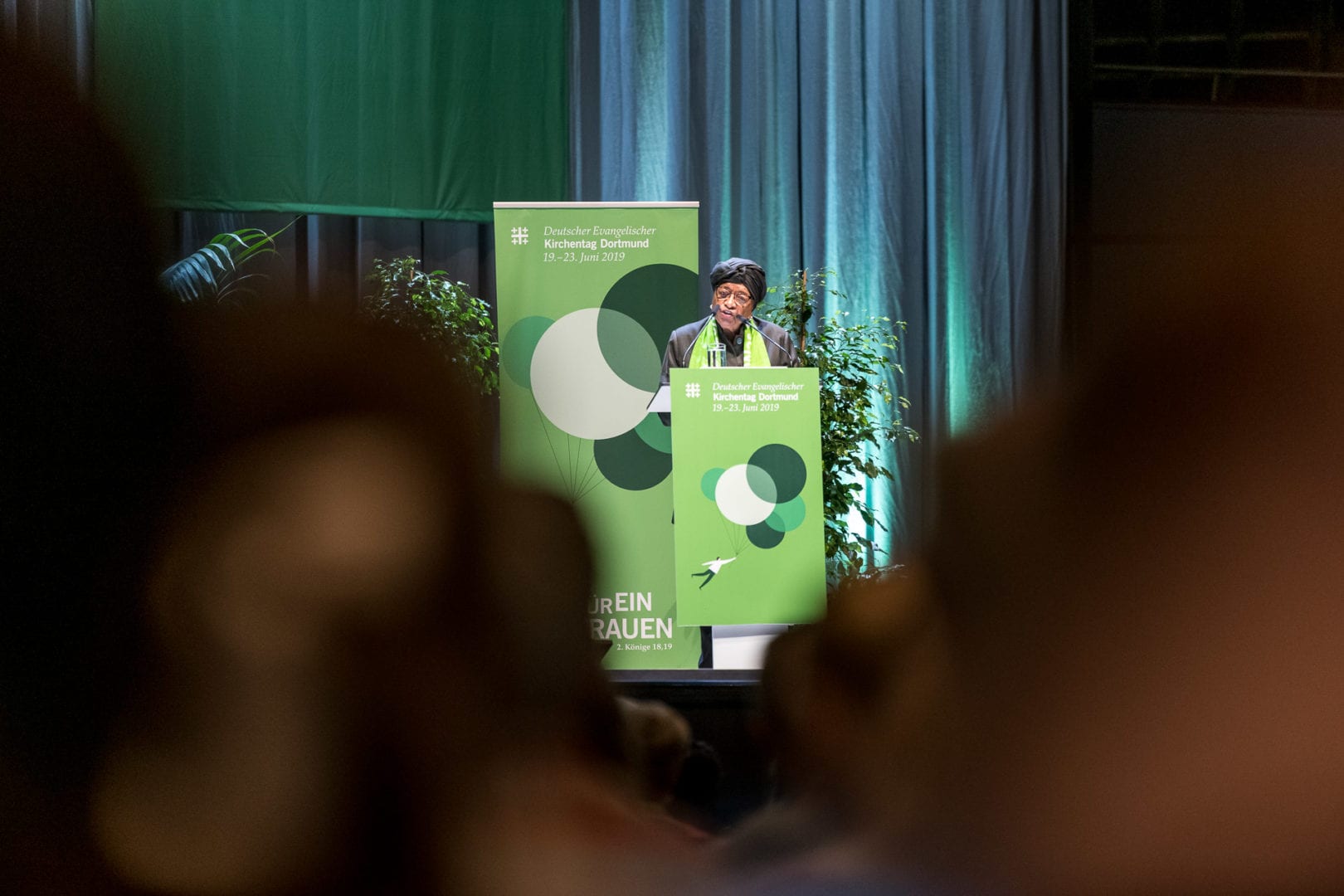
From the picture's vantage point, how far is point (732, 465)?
228 centimetres

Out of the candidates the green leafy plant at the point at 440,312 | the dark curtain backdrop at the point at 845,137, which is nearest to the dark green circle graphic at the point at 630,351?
the green leafy plant at the point at 440,312

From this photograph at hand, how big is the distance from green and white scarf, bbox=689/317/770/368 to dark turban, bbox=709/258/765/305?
132mm

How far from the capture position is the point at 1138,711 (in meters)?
0.10

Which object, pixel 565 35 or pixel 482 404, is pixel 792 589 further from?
pixel 565 35

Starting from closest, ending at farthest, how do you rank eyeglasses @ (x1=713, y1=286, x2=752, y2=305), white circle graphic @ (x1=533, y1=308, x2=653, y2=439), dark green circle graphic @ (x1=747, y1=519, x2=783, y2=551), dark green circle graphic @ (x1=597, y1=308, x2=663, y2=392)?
dark green circle graphic @ (x1=747, y1=519, x2=783, y2=551)
white circle graphic @ (x1=533, y1=308, x2=653, y2=439)
dark green circle graphic @ (x1=597, y1=308, x2=663, y2=392)
eyeglasses @ (x1=713, y1=286, x2=752, y2=305)

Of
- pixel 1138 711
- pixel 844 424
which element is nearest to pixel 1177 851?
pixel 1138 711

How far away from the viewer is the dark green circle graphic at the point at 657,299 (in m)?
2.69

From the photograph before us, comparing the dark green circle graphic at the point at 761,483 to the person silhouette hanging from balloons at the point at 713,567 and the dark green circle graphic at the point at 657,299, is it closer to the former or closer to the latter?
the person silhouette hanging from balloons at the point at 713,567

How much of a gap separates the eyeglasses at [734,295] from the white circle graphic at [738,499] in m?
0.88

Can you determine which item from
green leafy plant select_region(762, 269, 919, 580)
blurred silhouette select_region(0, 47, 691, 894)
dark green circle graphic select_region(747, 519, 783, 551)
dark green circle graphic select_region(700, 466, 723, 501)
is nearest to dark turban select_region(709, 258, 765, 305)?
green leafy plant select_region(762, 269, 919, 580)

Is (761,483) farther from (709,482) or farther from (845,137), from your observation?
(845,137)

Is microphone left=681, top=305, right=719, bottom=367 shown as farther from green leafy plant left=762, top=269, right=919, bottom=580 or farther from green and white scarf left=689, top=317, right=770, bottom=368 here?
green leafy plant left=762, top=269, right=919, bottom=580

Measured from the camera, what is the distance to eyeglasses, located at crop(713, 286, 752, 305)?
314cm

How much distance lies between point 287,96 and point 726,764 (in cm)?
44
